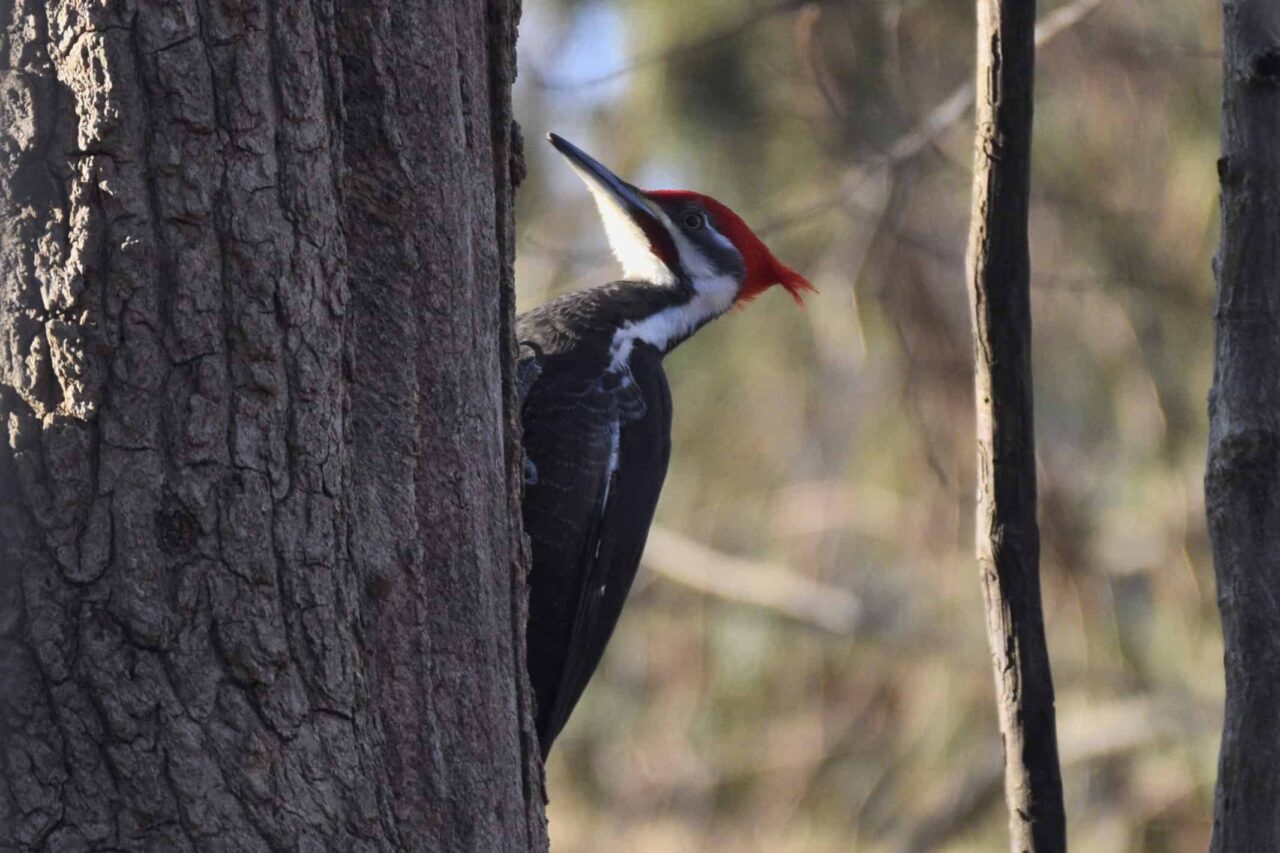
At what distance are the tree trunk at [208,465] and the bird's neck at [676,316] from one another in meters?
1.61

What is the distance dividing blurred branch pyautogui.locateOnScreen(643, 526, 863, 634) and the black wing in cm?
411

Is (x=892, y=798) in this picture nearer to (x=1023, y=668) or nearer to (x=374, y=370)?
(x=1023, y=668)

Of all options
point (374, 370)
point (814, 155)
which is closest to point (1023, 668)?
point (374, 370)

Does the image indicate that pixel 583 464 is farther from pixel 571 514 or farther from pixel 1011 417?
pixel 1011 417

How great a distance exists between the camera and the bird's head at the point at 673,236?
143 inches

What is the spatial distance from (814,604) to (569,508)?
431 centimetres

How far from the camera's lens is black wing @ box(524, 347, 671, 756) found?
305 cm

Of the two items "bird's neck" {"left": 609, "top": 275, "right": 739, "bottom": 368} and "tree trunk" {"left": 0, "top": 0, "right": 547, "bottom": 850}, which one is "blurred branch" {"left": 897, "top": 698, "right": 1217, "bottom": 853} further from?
"tree trunk" {"left": 0, "top": 0, "right": 547, "bottom": 850}

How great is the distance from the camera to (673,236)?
145 inches

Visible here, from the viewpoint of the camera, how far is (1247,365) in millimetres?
1889

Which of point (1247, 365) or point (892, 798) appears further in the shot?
point (892, 798)

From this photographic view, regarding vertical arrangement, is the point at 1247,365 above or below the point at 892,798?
above

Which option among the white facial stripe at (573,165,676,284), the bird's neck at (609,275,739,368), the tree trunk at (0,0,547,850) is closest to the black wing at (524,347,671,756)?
the bird's neck at (609,275,739,368)

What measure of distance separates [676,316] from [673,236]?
0.22 m
